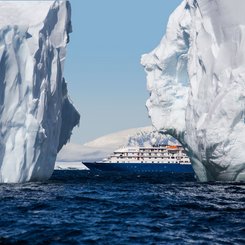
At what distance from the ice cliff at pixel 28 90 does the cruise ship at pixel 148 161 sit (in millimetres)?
57570

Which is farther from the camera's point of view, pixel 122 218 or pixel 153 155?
pixel 153 155

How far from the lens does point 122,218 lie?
2130cm

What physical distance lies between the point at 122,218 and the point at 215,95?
18.0 m

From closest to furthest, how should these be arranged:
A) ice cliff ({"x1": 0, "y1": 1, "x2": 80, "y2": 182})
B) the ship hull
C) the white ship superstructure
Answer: ice cliff ({"x1": 0, "y1": 1, "x2": 80, "y2": 182}) < the ship hull < the white ship superstructure

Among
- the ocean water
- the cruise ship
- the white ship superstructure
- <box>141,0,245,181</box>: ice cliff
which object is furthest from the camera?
the white ship superstructure

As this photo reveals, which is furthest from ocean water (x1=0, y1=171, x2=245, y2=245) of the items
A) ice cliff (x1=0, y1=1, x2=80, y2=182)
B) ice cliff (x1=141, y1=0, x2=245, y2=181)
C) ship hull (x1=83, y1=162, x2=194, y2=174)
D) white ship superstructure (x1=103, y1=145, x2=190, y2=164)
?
white ship superstructure (x1=103, y1=145, x2=190, y2=164)

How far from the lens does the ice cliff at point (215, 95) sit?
117 feet

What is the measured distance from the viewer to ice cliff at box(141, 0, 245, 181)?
3572 centimetres

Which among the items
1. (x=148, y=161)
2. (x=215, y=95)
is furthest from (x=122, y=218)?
(x=148, y=161)

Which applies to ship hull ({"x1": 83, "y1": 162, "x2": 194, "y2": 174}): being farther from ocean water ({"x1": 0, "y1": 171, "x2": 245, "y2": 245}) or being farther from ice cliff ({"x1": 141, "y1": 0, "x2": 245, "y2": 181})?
Answer: ocean water ({"x1": 0, "y1": 171, "x2": 245, "y2": 245})

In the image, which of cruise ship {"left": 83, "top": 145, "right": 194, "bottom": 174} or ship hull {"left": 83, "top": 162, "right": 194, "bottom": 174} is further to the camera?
cruise ship {"left": 83, "top": 145, "right": 194, "bottom": 174}

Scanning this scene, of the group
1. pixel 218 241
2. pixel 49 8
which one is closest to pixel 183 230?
pixel 218 241

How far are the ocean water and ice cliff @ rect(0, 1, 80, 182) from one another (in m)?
5.40

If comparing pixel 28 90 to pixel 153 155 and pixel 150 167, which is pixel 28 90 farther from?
pixel 153 155
